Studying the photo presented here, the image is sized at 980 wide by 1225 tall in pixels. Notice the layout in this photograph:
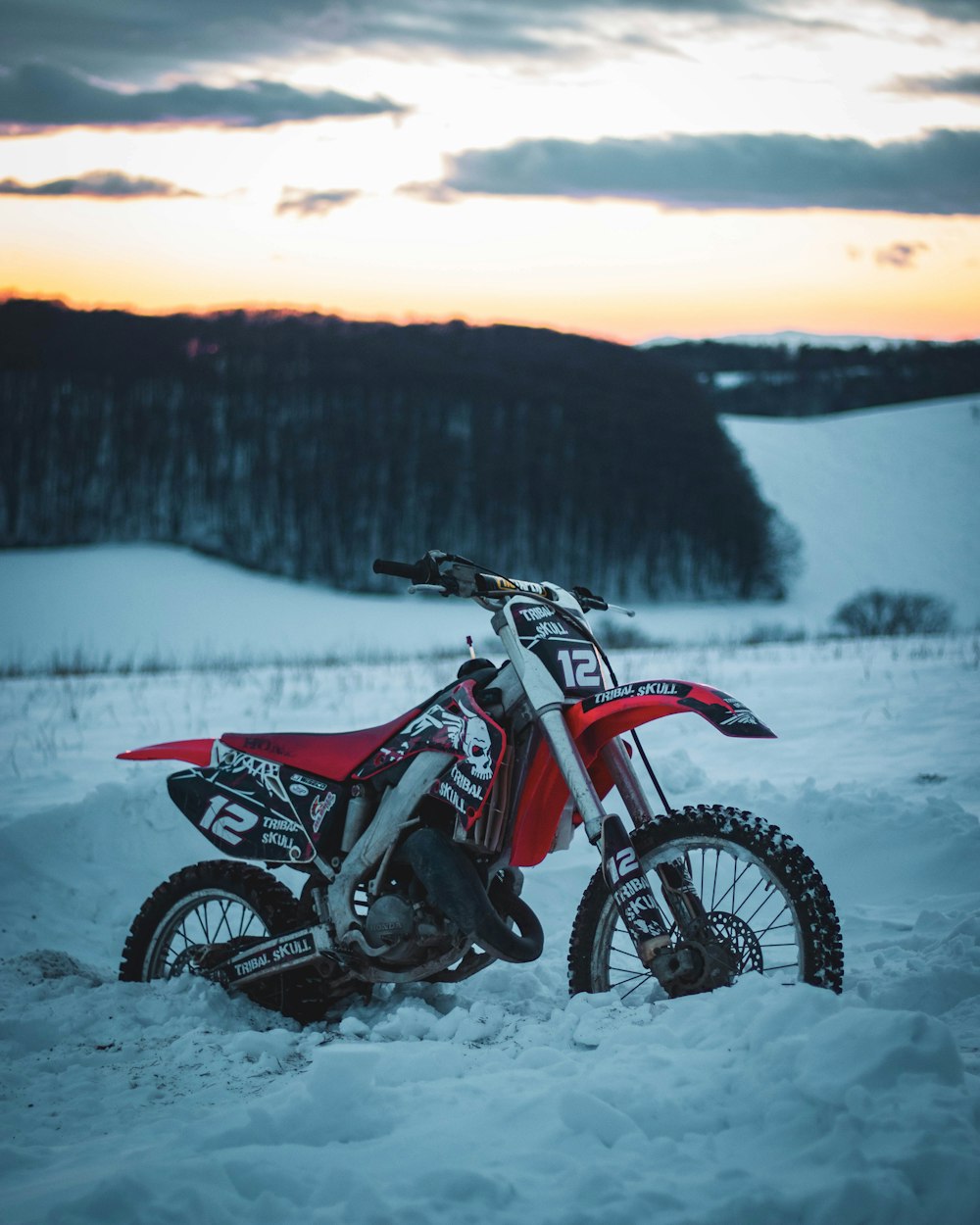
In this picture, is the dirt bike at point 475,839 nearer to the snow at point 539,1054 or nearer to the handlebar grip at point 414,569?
the handlebar grip at point 414,569

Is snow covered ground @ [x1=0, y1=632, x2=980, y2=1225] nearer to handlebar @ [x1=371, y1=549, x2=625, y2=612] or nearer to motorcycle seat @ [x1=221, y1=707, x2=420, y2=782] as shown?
motorcycle seat @ [x1=221, y1=707, x2=420, y2=782]

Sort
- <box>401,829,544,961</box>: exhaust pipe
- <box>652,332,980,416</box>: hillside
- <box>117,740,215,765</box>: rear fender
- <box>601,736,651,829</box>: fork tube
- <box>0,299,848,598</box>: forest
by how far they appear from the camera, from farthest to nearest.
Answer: <box>652,332,980,416</box>: hillside < <box>0,299,848,598</box>: forest < <box>117,740,215,765</box>: rear fender < <box>601,736,651,829</box>: fork tube < <box>401,829,544,961</box>: exhaust pipe

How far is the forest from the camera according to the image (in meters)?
59.6

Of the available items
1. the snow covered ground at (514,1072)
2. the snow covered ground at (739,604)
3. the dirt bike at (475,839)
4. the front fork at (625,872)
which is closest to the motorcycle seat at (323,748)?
the dirt bike at (475,839)

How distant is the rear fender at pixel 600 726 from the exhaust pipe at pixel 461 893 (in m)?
0.18

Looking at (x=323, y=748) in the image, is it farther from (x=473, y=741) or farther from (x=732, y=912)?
(x=732, y=912)

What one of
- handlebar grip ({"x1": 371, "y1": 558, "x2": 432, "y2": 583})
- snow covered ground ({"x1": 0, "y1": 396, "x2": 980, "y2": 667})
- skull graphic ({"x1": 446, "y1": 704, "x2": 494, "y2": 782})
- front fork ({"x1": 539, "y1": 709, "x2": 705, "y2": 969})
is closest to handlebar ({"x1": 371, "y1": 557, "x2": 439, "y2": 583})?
handlebar grip ({"x1": 371, "y1": 558, "x2": 432, "y2": 583})

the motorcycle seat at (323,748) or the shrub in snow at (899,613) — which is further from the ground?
the motorcycle seat at (323,748)

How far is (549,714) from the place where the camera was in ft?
11.1

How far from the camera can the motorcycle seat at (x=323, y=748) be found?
3756mm

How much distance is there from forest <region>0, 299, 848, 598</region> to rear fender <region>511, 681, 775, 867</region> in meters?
50.3

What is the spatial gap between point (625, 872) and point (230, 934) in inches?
64.2

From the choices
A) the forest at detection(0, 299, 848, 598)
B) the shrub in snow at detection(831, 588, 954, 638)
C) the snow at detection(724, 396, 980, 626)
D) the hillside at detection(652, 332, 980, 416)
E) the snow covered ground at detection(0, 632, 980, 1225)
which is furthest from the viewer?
the hillside at detection(652, 332, 980, 416)

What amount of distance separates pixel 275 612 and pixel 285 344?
111 ft
